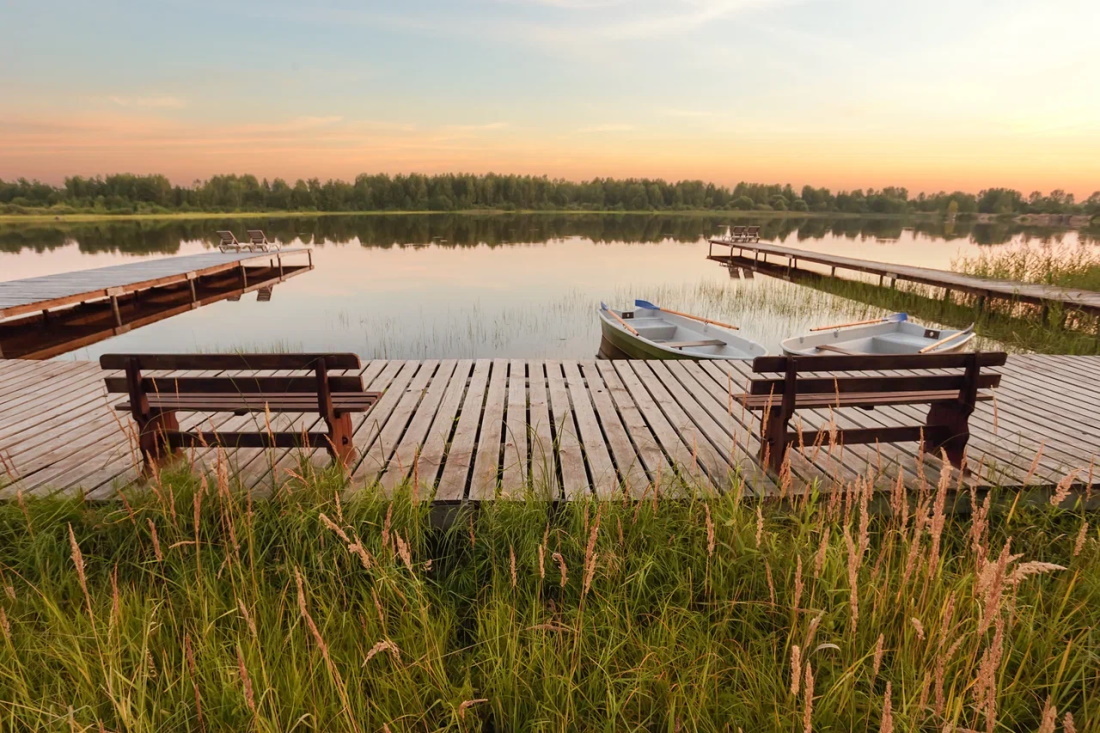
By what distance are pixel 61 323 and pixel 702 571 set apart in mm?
15680

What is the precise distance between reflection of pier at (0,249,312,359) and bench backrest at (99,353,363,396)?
9023mm

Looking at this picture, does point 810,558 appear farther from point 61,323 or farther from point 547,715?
point 61,323

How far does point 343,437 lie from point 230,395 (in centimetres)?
74

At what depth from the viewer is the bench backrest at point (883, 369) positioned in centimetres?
321

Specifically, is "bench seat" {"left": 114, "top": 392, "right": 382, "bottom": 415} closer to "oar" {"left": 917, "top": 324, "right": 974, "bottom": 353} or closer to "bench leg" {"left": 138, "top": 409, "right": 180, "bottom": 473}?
"bench leg" {"left": 138, "top": 409, "right": 180, "bottom": 473}

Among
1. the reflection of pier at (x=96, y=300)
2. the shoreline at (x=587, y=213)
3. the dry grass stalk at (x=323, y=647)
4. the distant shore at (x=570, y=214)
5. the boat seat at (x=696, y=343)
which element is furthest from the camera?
the shoreline at (x=587, y=213)

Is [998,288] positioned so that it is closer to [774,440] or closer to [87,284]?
[774,440]

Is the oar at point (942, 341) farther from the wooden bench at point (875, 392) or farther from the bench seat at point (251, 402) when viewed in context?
the bench seat at point (251, 402)

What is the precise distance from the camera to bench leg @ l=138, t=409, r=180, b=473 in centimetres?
314

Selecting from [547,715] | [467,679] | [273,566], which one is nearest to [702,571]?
[547,715]

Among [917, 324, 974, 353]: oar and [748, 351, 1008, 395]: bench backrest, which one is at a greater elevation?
[748, 351, 1008, 395]: bench backrest

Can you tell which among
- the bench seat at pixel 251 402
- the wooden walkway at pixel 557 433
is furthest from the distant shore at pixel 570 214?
the bench seat at pixel 251 402

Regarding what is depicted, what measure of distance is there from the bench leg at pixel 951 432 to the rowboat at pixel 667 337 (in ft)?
11.4

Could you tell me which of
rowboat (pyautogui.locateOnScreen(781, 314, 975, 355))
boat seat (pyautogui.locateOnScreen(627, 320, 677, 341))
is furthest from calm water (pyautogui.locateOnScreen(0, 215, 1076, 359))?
rowboat (pyautogui.locateOnScreen(781, 314, 975, 355))
